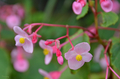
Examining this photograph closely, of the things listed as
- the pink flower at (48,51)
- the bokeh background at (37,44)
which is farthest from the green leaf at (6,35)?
the pink flower at (48,51)

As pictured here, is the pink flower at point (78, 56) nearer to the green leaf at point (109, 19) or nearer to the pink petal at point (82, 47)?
the pink petal at point (82, 47)

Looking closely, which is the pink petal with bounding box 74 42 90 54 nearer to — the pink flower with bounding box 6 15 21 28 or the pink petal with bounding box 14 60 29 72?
the pink petal with bounding box 14 60 29 72

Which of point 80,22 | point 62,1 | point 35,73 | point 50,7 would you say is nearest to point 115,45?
point 35,73

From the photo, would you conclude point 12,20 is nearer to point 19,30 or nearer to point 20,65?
point 20,65

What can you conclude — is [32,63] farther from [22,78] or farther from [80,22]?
[80,22]

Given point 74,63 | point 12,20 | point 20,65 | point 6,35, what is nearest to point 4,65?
point 20,65
